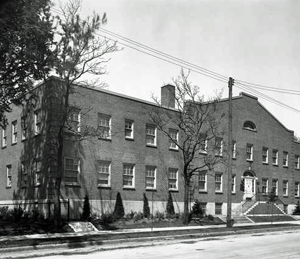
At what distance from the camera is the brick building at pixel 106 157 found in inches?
1030

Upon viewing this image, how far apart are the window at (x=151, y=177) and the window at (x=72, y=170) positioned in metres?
6.37

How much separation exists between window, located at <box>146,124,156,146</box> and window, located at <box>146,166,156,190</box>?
6.40 ft

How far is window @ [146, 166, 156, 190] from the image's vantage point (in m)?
31.1

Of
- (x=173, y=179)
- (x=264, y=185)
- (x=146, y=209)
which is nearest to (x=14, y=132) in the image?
(x=146, y=209)

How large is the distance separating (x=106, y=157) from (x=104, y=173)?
113 cm

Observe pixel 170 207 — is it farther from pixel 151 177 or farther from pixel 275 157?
pixel 275 157

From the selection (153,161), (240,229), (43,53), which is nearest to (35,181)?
(153,161)

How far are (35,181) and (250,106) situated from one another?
75.4 ft

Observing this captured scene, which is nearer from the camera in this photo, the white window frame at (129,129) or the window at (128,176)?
the window at (128,176)

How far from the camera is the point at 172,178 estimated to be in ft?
108

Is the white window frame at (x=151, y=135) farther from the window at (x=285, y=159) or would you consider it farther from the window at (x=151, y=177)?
the window at (x=285, y=159)

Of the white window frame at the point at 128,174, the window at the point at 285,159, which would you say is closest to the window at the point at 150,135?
the white window frame at the point at 128,174

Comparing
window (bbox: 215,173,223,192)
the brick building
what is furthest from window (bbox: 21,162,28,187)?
window (bbox: 215,173,223,192)

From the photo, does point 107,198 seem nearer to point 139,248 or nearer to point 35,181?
point 35,181
